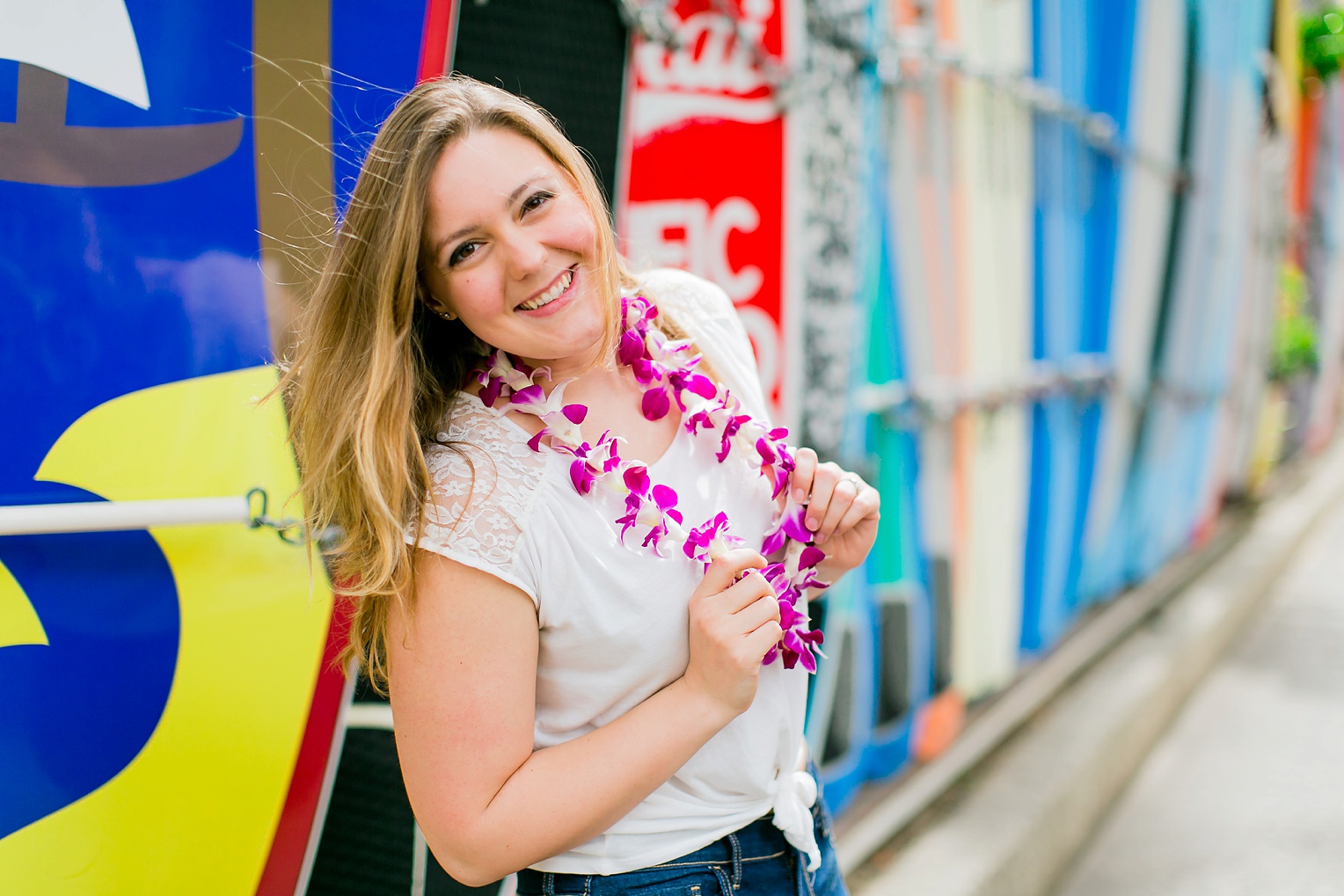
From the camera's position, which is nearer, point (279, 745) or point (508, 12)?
point (279, 745)

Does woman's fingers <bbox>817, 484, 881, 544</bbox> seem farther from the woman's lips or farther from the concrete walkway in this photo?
the concrete walkway

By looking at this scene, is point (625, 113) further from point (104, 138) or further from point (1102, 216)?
point (1102, 216)

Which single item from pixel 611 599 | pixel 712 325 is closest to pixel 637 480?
pixel 611 599

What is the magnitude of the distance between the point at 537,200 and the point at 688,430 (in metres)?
0.35

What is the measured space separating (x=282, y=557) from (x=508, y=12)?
1010mm

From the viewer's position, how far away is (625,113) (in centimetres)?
197

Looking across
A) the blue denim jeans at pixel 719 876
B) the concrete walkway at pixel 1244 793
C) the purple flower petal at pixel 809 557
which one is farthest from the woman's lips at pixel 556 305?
the concrete walkway at pixel 1244 793

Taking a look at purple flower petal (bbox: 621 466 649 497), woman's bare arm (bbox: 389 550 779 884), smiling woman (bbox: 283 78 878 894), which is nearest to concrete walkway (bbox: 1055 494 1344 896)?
smiling woman (bbox: 283 78 878 894)

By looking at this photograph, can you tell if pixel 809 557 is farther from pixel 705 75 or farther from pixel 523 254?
pixel 705 75

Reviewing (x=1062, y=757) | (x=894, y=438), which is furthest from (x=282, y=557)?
(x=1062, y=757)

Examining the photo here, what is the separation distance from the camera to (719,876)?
3.99 feet

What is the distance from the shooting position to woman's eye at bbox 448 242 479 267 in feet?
3.50

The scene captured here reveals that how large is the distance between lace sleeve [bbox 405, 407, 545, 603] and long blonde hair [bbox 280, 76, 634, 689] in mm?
21

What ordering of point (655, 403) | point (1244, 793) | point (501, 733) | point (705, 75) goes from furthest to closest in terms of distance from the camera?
1. point (1244, 793)
2. point (705, 75)
3. point (655, 403)
4. point (501, 733)
